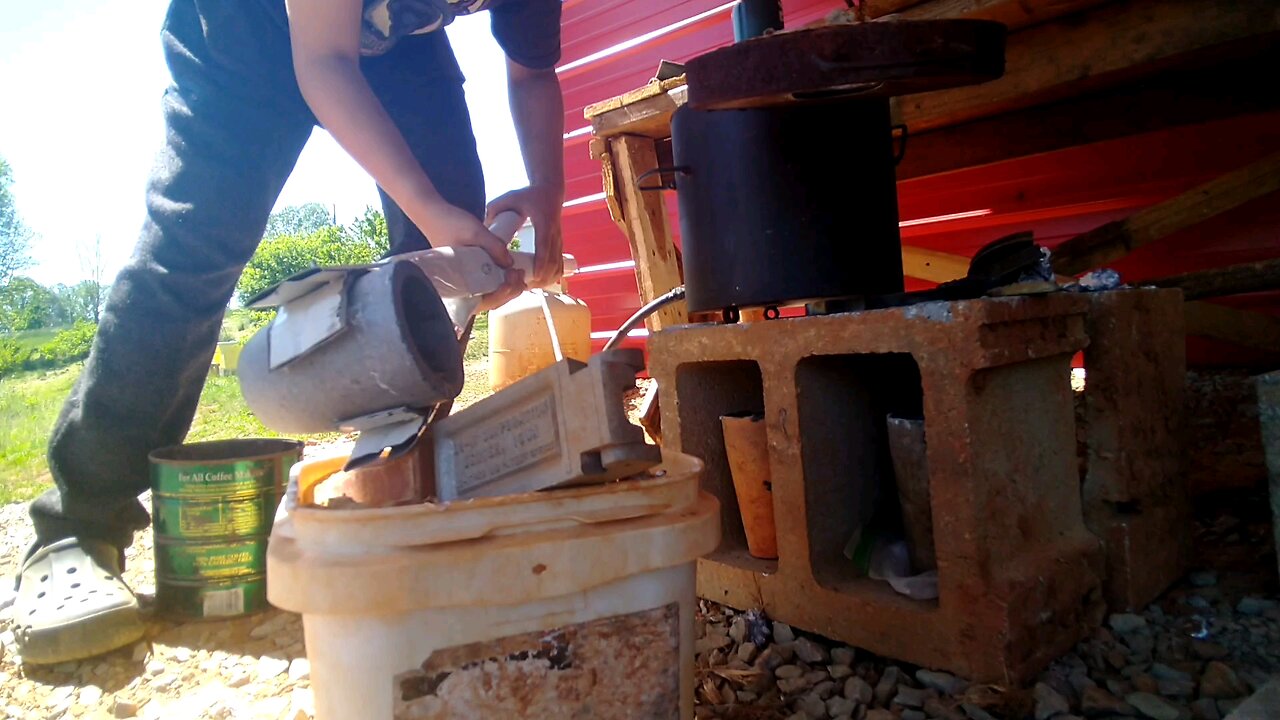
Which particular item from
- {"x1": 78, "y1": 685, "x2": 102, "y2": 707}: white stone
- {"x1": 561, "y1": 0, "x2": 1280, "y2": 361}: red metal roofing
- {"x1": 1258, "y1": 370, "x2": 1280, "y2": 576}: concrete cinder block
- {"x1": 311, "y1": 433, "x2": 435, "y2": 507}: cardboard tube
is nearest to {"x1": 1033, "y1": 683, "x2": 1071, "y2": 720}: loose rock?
{"x1": 1258, "y1": 370, "x2": 1280, "y2": 576}: concrete cinder block

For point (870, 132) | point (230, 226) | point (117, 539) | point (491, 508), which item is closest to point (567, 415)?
point (491, 508)

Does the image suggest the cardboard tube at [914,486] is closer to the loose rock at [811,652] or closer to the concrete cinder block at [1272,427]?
the loose rock at [811,652]

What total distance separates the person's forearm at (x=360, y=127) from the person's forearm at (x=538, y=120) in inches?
21.4

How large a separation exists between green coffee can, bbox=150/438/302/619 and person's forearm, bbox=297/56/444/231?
2.84 feet

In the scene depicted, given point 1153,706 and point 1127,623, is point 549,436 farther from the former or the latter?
point 1127,623

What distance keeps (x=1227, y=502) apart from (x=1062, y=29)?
1168 mm

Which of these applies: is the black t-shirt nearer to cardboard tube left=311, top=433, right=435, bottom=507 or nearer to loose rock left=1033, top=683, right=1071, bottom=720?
cardboard tube left=311, top=433, right=435, bottom=507

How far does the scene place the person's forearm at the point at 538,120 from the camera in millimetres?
1832

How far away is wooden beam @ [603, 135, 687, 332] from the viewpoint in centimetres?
268

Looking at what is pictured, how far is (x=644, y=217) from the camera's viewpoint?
8.89ft

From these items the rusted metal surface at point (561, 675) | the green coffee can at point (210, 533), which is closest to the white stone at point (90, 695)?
the green coffee can at point (210, 533)

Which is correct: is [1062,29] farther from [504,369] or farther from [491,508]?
[504,369]

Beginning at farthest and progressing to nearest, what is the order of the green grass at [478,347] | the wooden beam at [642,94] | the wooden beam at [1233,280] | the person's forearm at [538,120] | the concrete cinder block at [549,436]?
1. the green grass at [478,347]
2. the wooden beam at [642,94]
3. the wooden beam at [1233,280]
4. the person's forearm at [538,120]
5. the concrete cinder block at [549,436]

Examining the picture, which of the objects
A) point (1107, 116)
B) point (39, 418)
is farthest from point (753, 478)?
point (39, 418)
